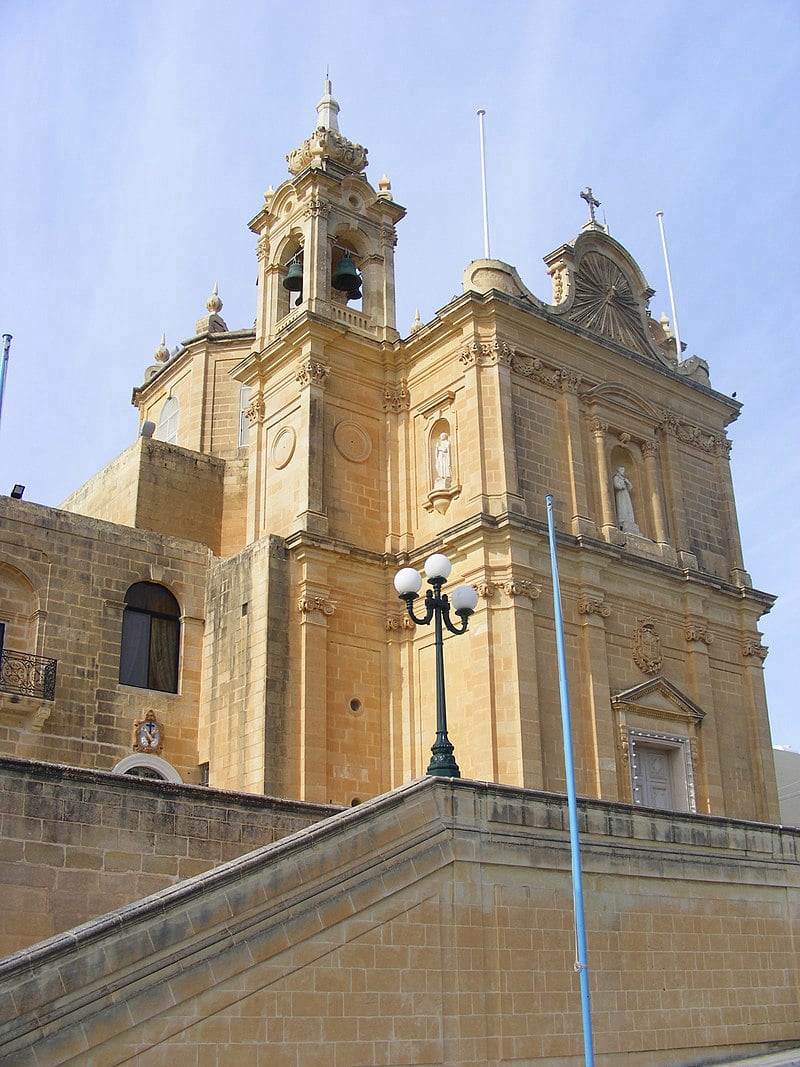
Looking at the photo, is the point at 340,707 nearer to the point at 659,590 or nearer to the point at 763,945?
the point at 659,590

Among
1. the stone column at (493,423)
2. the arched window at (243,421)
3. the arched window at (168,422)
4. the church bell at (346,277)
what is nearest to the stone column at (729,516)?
the stone column at (493,423)

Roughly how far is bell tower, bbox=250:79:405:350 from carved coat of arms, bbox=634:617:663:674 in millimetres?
8701

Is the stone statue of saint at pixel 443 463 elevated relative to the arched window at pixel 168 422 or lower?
lower

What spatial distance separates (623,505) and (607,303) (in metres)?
5.06

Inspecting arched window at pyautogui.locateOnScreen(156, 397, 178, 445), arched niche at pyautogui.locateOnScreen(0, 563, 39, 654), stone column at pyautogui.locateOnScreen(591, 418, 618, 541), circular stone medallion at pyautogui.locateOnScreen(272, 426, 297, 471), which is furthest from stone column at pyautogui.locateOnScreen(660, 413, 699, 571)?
arched window at pyautogui.locateOnScreen(156, 397, 178, 445)

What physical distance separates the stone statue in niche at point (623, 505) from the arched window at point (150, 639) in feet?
32.3

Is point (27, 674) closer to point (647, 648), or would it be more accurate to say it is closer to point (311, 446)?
point (311, 446)

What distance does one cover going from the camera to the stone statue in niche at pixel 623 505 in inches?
1053

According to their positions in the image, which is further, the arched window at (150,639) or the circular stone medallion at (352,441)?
the circular stone medallion at (352,441)

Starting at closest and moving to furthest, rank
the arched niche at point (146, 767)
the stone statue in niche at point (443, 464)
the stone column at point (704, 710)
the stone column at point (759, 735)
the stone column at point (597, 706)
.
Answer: the arched niche at point (146, 767) → the stone column at point (597, 706) → the stone column at point (704, 710) → the stone statue in niche at point (443, 464) → the stone column at point (759, 735)

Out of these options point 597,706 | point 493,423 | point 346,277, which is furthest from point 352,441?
point 597,706

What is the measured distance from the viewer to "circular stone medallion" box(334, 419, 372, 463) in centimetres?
2616

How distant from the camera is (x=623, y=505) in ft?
88.5

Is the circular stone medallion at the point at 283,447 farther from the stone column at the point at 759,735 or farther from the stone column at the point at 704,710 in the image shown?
the stone column at the point at 759,735
